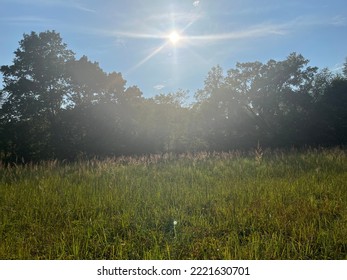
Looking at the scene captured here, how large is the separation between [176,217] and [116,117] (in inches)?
952

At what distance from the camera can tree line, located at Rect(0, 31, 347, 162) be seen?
25406mm

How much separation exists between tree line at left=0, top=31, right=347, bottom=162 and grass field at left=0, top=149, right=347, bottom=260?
62.2 feet

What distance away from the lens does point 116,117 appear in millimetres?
27812

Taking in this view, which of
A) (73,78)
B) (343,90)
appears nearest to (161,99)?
(73,78)

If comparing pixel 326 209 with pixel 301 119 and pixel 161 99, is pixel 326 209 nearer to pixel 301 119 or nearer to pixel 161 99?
pixel 301 119

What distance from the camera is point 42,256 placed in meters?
3.37

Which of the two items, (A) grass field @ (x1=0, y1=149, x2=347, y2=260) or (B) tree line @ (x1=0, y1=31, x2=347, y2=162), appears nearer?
(A) grass field @ (x1=0, y1=149, x2=347, y2=260)

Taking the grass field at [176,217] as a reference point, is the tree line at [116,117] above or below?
above

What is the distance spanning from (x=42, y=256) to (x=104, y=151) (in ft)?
74.6

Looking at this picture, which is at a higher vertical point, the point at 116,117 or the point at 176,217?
the point at 116,117

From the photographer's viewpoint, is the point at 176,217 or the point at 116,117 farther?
the point at 116,117

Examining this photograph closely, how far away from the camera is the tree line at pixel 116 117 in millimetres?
25406

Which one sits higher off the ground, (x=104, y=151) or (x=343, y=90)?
(x=343, y=90)

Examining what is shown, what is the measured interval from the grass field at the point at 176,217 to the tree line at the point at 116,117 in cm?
1896
